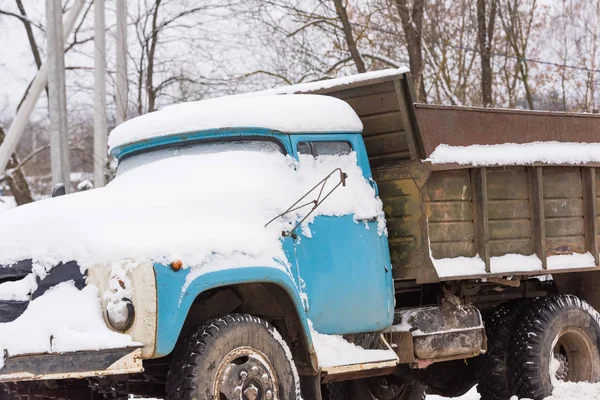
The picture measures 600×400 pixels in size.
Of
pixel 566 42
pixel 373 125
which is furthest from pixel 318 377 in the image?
pixel 566 42

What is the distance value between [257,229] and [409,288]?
204 centimetres

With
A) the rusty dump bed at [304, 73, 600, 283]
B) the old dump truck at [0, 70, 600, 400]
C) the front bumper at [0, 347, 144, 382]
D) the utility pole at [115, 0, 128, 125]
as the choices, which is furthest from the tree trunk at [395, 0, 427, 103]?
the front bumper at [0, 347, 144, 382]

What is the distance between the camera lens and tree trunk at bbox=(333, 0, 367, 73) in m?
17.2

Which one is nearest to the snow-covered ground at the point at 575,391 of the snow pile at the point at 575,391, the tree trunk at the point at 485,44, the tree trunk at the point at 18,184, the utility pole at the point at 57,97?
the snow pile at the point at 575,391

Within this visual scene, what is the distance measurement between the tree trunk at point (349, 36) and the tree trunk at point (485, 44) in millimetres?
2967

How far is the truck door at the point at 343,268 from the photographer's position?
6461mm

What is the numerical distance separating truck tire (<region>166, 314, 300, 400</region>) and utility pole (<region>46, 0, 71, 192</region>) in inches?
368

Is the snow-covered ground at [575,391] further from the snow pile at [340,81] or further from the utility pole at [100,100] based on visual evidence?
the utility pole at [100,100]

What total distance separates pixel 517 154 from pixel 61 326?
4131 millimetres

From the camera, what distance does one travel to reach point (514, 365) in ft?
26.3

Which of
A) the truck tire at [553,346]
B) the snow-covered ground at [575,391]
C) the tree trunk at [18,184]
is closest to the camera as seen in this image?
the snow-covered ground at [575,391]

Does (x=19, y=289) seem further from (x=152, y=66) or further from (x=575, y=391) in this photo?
(x=152, y=66)

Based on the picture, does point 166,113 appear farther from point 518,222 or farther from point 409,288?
point 518,222

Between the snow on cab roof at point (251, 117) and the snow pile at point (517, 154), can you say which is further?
the snow pile at point (517, 154)
